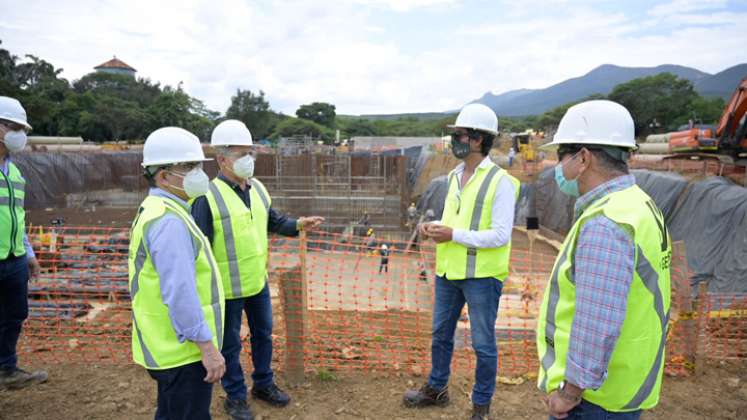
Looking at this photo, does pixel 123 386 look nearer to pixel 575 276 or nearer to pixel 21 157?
pixel 575 276

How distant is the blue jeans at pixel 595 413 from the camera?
A: 1640mm

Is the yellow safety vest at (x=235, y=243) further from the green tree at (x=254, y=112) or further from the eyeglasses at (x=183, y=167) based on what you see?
the green tree at (x=254, y=112)

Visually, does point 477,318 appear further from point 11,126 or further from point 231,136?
point 11,126

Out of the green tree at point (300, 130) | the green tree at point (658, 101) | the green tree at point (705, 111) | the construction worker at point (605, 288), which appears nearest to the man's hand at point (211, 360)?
the construction worker at point (605, 288)

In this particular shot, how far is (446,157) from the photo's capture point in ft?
85.0

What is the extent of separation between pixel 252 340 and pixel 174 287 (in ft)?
4.75

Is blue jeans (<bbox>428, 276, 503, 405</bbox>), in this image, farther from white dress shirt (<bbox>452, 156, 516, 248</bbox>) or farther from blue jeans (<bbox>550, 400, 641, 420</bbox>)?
blue jeans (<bbox>550, 400, 641, 420</bbox>)

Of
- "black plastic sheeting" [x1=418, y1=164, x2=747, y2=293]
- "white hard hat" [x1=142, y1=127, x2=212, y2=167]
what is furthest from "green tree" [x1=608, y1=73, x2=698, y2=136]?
"white hard hat" [x1=142, y1=127, x2=212, y2=167]

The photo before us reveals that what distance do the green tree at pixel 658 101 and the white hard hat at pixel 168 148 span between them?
48.1 metres

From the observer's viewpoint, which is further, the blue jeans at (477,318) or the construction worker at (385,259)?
the construction worker at (385,259)

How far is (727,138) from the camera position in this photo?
11.3 metres

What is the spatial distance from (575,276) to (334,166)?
23.3 m

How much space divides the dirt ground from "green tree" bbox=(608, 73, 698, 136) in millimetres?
45585

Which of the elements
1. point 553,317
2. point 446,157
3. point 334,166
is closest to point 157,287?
point 553,317
